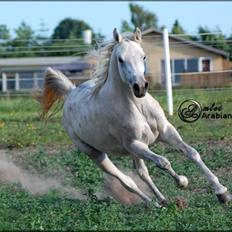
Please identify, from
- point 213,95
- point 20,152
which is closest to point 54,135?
point 20,152

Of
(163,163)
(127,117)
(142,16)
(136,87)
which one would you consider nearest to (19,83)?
(127,117)

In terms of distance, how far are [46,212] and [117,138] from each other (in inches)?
44.1

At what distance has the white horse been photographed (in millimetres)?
6500

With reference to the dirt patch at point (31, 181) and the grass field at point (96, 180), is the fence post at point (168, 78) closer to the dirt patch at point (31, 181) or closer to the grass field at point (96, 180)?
the grass field at point (96, 180)

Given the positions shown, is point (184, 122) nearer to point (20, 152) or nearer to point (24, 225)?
point (20, 152)

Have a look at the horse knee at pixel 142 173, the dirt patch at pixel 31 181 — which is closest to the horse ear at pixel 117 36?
the horse knee at pixel 142 173

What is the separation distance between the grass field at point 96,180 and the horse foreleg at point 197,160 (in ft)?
0.40

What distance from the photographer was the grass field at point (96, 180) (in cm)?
588

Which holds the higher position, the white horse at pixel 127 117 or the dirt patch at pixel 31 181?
the white horse at pixel 127 117

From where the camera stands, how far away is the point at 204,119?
1250 cm

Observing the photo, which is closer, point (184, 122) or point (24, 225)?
point (24, 225)
